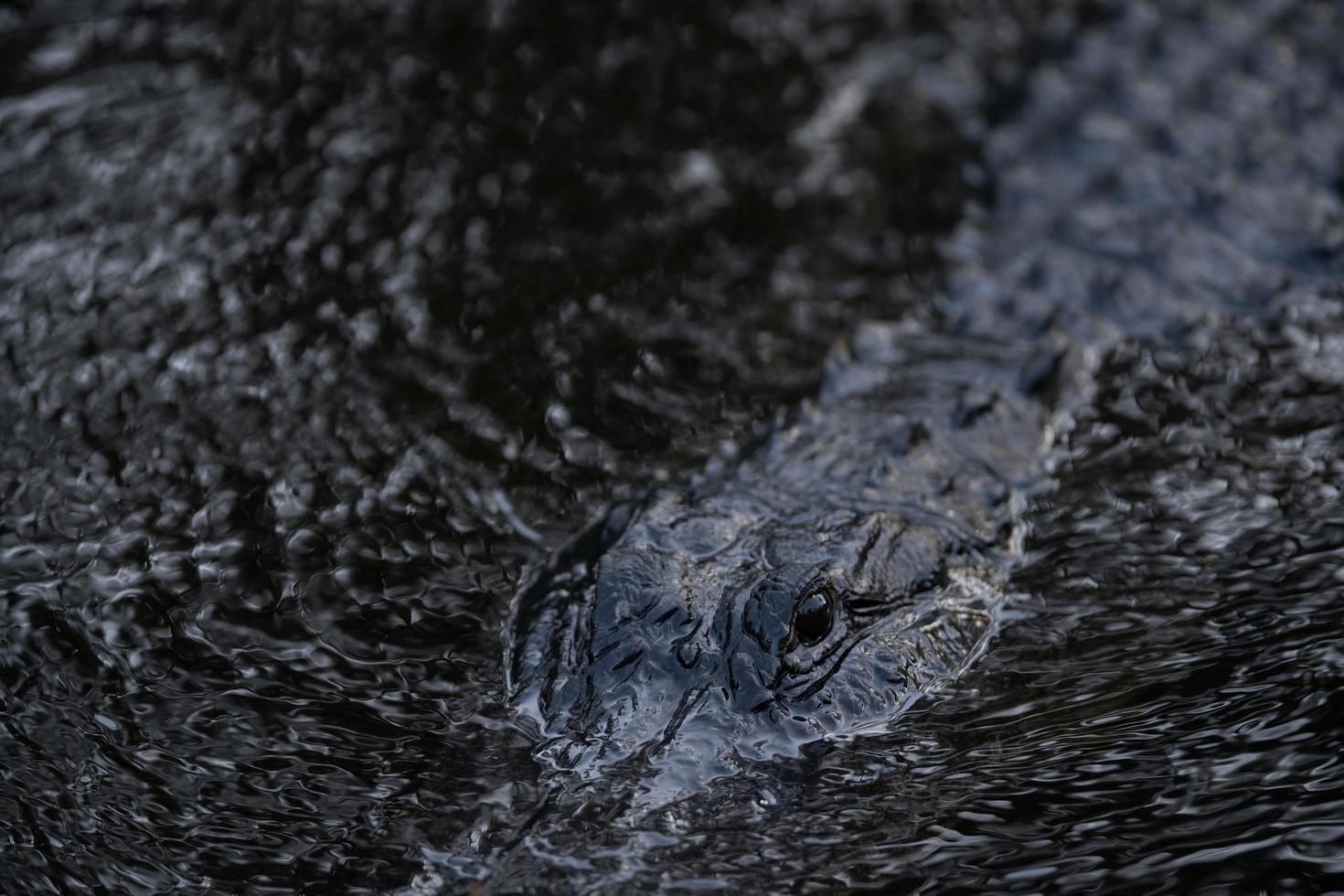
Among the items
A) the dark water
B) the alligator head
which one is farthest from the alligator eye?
the dark water

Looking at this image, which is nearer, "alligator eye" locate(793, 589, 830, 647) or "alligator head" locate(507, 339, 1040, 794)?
"alligator head" locate(507, 339, 1040, 794)

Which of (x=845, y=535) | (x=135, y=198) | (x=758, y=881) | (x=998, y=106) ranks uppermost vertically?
(x=135, y=198)

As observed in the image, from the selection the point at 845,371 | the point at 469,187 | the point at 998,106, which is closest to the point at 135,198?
the point at 469,187

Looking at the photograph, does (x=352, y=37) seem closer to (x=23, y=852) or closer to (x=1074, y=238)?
(x=1074, y=238)

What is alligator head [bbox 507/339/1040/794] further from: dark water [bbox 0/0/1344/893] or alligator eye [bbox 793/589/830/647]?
dark water [bbox 0/0/1344/893]

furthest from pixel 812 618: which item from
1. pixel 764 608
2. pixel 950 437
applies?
pixel 950 437

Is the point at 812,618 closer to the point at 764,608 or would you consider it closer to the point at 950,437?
the point at 764,608
